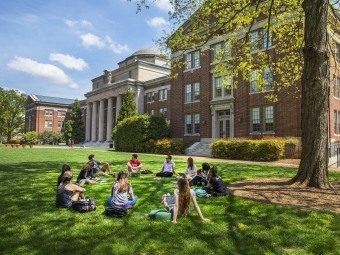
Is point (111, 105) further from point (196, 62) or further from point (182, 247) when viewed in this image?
point (182, 247)


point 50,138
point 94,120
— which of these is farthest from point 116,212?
point 50,138

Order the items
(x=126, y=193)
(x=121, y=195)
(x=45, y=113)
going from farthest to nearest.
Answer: (x=45, y=113)
(x=126, y=193)
(x=121, y=195)

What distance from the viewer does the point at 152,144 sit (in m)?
32.2

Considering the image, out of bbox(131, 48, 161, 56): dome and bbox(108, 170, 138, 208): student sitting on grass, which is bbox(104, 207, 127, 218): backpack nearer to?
bbox(108, 170, 138, 208): student sitting on grass

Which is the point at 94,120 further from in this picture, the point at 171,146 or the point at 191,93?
the point at 171,146

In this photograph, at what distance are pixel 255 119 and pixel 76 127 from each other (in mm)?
48890

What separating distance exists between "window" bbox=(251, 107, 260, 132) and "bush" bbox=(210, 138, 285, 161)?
12.9ft

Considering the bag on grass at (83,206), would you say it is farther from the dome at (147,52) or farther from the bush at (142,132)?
the dome at (147,52)

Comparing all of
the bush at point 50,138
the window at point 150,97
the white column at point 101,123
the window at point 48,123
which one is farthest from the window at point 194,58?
the window at point 48,123

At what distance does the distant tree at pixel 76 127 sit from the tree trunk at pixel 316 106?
61.4 m

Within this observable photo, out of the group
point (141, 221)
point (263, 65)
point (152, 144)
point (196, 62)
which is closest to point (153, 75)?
point (196, 62)

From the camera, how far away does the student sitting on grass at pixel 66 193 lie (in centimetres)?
743

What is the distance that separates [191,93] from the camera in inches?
1337

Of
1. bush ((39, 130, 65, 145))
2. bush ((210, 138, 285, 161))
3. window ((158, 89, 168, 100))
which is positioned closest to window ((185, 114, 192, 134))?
bush ((210, 138, 285, 161))
